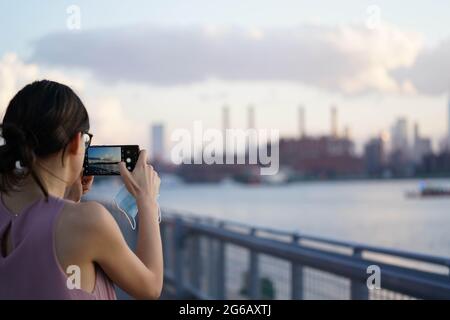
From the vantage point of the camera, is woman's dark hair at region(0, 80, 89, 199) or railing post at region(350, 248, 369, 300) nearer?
woman's dark hair at region(0, 80, 89, 199)

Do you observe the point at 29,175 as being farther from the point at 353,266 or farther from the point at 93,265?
the point at 353,266

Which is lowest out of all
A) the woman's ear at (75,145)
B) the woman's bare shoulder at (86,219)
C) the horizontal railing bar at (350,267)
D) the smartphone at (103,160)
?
the horizontal railing bar at (350,267)

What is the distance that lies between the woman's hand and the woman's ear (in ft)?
0.84

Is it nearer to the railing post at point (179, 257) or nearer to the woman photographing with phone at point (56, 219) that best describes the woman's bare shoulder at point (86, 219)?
the woman photographing with phone at point (56, 219)

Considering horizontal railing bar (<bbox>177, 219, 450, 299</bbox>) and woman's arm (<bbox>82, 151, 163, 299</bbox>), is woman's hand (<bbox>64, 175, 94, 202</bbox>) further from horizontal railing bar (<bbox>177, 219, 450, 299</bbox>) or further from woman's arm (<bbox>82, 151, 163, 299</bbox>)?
horizontal railing bar (<bbox>177, 219, 450, 299</bbox>)

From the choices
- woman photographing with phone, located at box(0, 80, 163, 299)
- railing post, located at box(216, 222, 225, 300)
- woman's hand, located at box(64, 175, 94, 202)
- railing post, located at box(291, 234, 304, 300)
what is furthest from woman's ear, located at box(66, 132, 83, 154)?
railing post, located at box(216, 222, 225, 300)

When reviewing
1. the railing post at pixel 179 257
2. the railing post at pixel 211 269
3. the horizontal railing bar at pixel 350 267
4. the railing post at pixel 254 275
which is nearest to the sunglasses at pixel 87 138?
the horizontal railing bar at pixel 350 267

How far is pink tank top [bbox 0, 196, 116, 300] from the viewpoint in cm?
174

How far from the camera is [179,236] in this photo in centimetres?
1084

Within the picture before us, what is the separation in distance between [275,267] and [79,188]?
5284mm

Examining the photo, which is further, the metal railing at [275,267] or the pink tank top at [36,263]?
the metal railing at [275,267]

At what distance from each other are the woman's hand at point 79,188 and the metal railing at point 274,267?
2350 mm

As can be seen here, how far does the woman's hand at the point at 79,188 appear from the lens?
2.12 meters
